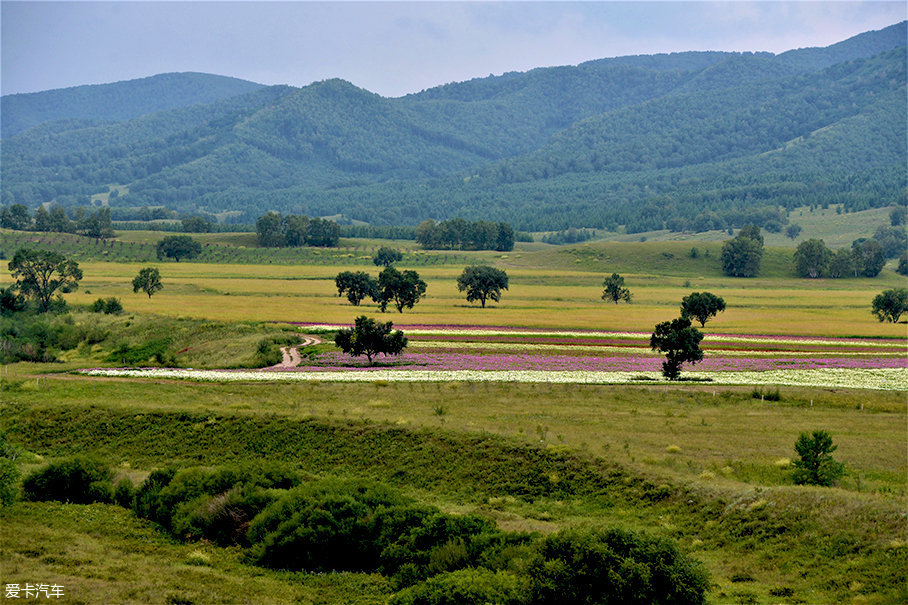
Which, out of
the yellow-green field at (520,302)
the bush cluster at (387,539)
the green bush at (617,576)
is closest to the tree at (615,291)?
the yellow-green field at (520,302)

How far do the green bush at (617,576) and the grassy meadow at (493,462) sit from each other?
2983mm

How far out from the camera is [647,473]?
37344 mm

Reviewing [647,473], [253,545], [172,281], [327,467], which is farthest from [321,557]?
[172,281]

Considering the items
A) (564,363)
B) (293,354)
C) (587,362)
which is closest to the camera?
(564,363)

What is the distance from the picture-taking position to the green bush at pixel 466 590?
24.8m

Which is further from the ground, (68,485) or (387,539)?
(387,539)

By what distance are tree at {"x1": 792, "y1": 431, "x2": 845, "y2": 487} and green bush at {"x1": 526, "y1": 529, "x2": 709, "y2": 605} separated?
41.6ft

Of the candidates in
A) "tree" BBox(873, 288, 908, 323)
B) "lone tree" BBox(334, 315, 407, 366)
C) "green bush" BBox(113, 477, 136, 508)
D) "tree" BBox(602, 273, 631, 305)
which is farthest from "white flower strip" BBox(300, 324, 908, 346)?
"green bush" BBox(113, 477, 136, 508)

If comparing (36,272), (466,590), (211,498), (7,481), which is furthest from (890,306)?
(36,272)

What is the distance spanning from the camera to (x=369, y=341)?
2894 inches

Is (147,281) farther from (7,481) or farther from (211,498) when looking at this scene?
(211,498)

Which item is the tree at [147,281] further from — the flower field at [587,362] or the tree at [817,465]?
the tree at [817,465]

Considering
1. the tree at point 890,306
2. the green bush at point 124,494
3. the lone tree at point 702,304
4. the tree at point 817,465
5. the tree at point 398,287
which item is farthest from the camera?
the tree at point 890,306

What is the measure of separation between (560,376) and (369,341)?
17.5 metres
